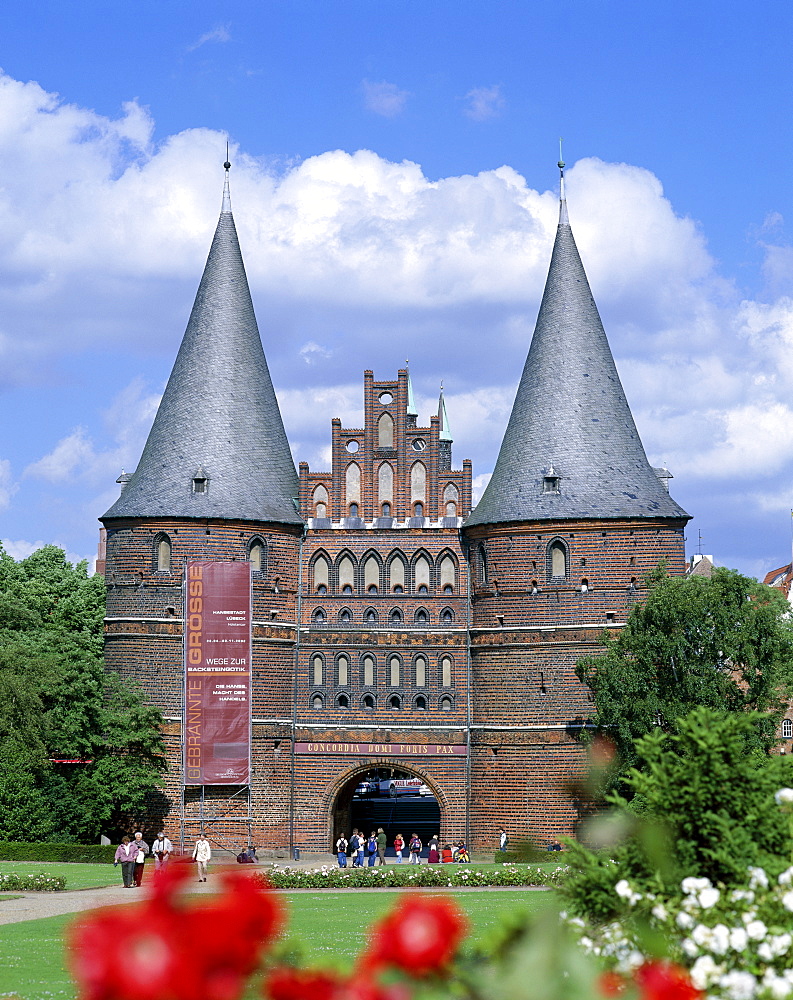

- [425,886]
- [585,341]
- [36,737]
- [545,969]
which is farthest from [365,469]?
[545,969]

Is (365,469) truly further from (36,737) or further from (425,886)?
(425,886)

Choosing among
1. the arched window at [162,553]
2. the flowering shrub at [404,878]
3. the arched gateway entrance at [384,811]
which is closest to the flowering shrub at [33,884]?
Answer: the flowering shrub at [404,878]

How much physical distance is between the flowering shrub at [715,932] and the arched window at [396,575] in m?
37.8

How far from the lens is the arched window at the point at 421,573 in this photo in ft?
154

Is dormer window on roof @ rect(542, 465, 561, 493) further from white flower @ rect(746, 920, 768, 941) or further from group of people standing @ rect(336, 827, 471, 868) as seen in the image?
white flower @ rect(746, 920, 768, 941)

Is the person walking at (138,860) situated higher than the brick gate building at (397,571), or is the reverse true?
the brick gate building at (397,571)

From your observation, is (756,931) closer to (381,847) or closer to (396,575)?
(381,847)

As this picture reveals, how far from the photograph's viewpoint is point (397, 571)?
4697 centimetres

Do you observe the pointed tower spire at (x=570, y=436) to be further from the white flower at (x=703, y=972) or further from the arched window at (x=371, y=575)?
the white flower at (x=703, y=972)

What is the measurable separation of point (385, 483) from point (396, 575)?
9.89 ft

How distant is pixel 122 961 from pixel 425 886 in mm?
31863

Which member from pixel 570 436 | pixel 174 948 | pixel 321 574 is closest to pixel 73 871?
pixel 321 574

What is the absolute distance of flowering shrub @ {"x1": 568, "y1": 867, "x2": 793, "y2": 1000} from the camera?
22.6 ft

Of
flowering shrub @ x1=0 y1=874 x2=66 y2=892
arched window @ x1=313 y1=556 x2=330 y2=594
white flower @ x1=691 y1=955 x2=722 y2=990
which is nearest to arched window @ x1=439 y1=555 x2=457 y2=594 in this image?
arched window @ x1=313 y1=556 x2=330 y2=594
